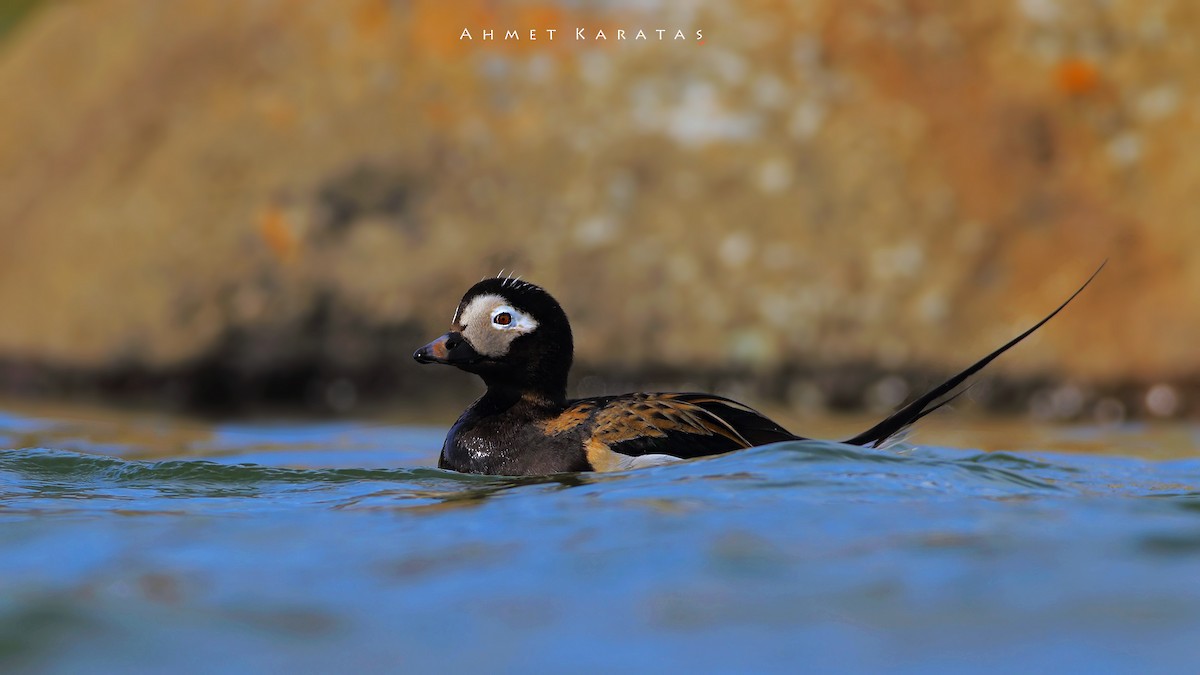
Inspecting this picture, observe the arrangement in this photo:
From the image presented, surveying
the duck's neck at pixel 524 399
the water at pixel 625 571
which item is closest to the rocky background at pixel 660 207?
the duck's neck at pixel 524 399

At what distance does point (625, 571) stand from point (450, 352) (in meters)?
2.24

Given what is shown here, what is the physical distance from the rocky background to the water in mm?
2508

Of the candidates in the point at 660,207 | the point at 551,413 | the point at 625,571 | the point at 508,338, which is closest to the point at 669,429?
the point at 551,413

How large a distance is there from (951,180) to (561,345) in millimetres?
2930

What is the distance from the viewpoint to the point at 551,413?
571cm

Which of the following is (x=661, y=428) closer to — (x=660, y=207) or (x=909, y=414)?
(x=909, y=414)

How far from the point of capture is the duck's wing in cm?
530

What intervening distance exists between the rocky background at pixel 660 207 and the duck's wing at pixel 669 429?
2.20m

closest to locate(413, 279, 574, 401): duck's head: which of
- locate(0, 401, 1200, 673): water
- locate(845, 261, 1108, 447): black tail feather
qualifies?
locate(0, 401, 1200, 673): water

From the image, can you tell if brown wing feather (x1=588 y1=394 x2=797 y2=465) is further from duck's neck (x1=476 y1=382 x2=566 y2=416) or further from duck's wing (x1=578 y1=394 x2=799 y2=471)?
duck's neck (x1=476 y1=382 x2=566 y2=416)

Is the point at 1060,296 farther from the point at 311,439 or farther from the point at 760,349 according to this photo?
the point at 311,439

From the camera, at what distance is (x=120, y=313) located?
27.1 feet

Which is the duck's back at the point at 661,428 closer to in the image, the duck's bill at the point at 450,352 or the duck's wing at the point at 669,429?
the duck's wing at the point at 669,429

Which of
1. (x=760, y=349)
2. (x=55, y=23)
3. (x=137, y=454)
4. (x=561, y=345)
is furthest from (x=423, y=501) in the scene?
(x=55, y=23)
